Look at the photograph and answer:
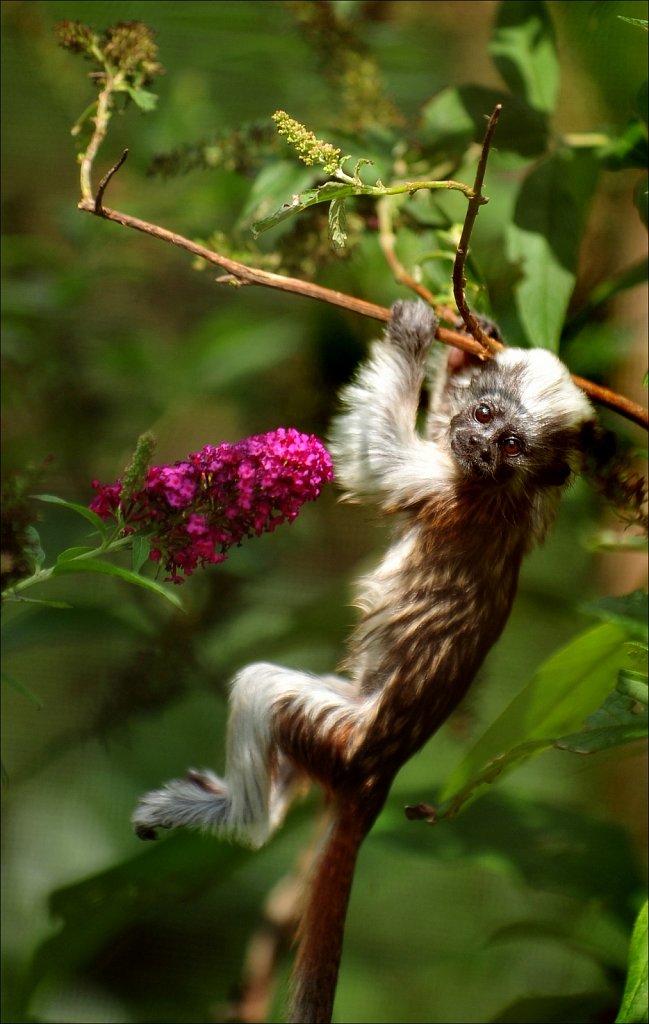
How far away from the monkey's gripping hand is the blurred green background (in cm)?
44

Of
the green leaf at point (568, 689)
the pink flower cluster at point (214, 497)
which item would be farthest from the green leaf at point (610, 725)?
the pink flower cluster at point (214, 497)

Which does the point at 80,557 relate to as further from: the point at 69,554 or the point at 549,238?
the point at 549,238

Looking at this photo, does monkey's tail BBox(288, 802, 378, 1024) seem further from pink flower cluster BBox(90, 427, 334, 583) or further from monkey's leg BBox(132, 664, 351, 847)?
pink flower cluster BBox(90, 427, 334, 583)

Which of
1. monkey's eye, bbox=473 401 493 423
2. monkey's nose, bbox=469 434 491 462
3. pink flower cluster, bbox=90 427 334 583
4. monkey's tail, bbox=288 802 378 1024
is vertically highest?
monkey's eye, bbox=473 401 493 423

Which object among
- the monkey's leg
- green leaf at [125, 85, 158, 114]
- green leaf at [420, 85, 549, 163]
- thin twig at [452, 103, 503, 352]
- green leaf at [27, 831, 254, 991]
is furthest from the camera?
green leaf at [27, 831, 254, 991]

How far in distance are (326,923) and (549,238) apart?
77 centimetres

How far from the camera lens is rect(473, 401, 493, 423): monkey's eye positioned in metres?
1.04

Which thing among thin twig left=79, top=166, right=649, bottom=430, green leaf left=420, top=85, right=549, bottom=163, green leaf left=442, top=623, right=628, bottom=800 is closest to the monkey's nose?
thin twig left=79, top=166, right=649, bottom=430

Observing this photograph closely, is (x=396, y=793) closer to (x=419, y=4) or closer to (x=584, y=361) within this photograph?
(x=584, y=361)

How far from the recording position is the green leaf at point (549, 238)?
1096 millimetres

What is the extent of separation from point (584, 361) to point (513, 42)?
414 millimetres

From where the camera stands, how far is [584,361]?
1380mm

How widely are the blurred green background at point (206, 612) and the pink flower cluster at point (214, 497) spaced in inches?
27.1

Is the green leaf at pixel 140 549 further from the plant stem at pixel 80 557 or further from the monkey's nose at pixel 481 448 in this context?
the monkey's nose at pixel 481 448
